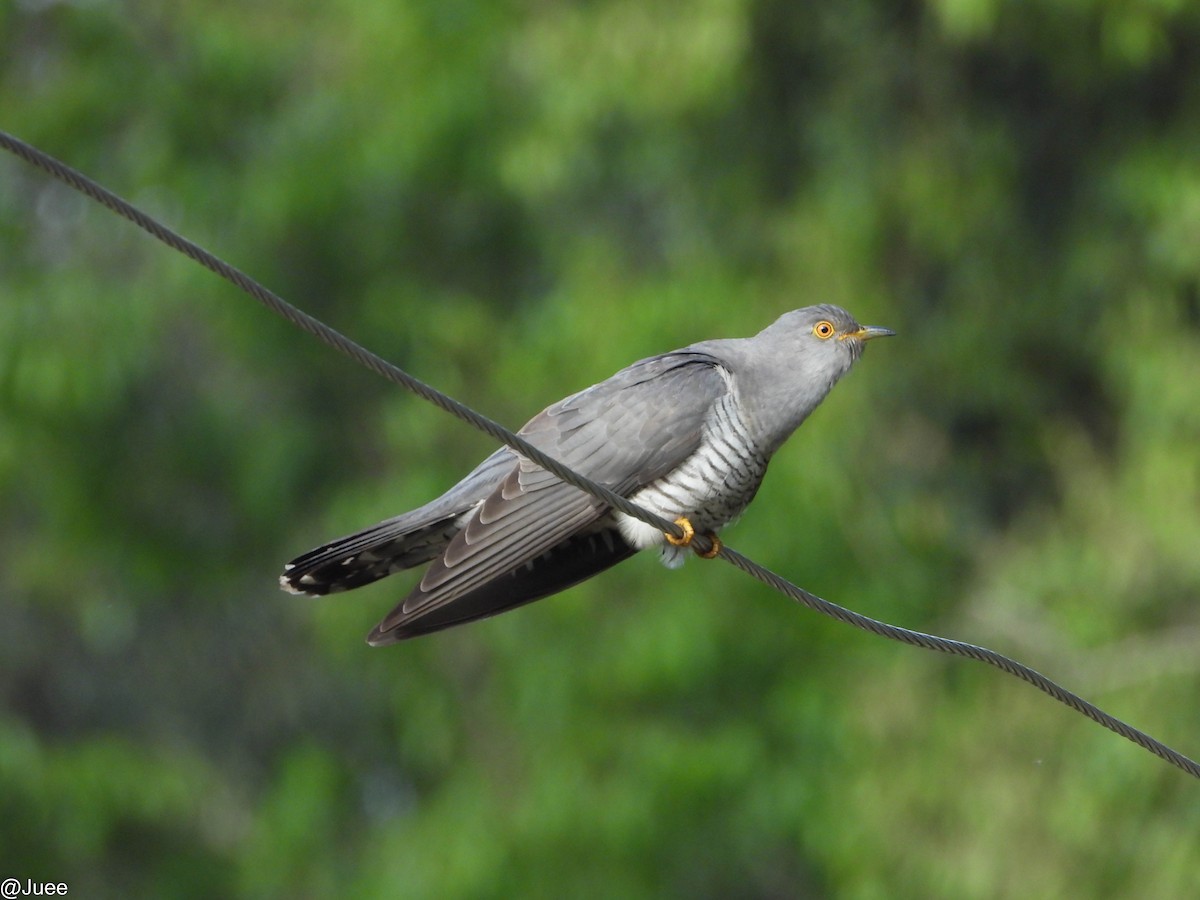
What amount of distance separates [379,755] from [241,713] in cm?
95

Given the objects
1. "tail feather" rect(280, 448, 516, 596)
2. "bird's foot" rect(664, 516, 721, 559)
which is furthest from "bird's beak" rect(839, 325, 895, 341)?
"tail feather" rect(280, 448, 516, 596)

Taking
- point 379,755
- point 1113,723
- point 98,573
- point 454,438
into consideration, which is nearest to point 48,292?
point 98,573

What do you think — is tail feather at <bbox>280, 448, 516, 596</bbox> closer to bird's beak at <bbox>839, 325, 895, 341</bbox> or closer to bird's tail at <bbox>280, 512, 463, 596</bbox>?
bird's tail at <bbox>280, 512, 463, 596</bbox>

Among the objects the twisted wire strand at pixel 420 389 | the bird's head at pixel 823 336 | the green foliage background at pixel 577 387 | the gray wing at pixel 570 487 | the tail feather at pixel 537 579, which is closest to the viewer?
the twisted wire strand at pixel 420 389

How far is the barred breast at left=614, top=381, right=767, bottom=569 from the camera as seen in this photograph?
149 inches

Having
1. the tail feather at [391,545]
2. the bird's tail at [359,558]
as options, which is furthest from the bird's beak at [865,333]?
the bird's tail at [359,558]

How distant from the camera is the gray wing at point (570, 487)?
11.9 feet

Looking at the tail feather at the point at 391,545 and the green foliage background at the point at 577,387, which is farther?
the green foliage background at the point at 577,387

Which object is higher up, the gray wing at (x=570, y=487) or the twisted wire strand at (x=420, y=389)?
the gray wing at (x=570, y=487)

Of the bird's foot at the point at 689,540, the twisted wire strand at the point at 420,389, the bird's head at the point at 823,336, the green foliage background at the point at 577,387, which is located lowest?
the twisted wire strand at the point at 420,389

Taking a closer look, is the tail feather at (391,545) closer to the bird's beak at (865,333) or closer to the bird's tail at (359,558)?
the bird's tail at (359,558)

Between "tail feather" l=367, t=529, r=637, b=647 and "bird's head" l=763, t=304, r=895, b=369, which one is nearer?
"tail feather" l=367, t=529, r=637, b=647

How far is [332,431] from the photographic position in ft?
35.7

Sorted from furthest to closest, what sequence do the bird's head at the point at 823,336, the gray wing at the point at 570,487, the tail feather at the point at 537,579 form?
the bird's head at the point at 823,336, the tail feather at the point at 537,579, the gray wing at the point at 570,487
